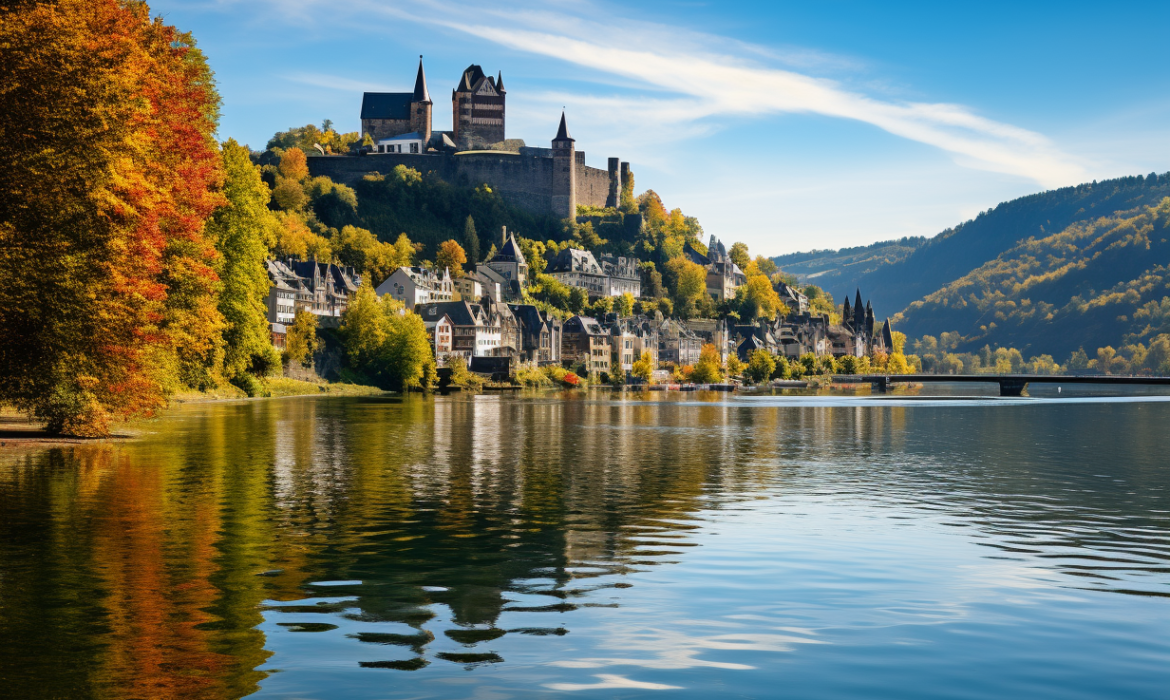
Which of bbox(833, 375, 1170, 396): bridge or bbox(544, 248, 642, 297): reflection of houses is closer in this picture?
bbox(833, 375, 1170, 396): bridge

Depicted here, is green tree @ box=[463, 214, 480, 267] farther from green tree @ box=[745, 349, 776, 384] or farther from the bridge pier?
the bridge pier

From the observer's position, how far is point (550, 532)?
20.4 meters

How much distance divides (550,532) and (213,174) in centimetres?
3076

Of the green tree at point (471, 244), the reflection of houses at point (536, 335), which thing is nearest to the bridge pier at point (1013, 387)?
the reflection of houses at point (536, 335)

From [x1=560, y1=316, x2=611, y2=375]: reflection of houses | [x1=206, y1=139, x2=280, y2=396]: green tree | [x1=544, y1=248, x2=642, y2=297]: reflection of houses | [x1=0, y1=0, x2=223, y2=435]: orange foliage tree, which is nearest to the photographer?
[x1=0, y1=0, x2=223, y2=435]: orange foliage tree

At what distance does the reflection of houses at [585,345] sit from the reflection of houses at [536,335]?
2.04 metres

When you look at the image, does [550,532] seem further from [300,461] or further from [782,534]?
[300,461]

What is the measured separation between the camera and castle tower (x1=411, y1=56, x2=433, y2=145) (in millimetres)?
182500

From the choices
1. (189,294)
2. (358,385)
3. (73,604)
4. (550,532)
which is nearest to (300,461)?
(189,294)

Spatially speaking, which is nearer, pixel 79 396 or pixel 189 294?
pixel 79 396

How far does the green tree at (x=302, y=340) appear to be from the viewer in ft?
322

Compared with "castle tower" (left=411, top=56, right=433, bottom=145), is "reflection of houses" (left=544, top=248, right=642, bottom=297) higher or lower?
lower

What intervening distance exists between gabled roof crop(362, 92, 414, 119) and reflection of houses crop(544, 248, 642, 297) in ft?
121

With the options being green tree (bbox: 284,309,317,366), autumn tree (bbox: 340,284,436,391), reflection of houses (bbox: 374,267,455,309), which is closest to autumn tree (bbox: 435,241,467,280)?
reflection of houses (bbox: 374,267,455,309)
